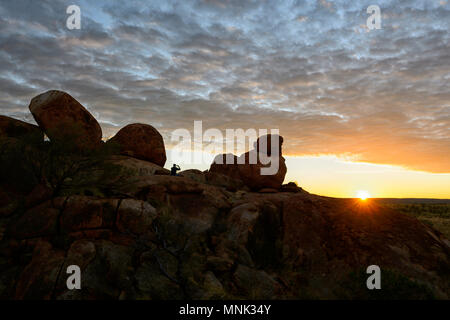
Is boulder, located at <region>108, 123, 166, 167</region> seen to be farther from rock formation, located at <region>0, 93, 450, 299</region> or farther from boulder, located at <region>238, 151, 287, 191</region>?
rock formation, located at <region>0, 93, 450, 299</region>

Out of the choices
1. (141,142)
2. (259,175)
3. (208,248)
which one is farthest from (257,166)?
(208,248)

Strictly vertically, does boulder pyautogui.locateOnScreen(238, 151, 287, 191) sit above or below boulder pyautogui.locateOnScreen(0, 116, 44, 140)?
below

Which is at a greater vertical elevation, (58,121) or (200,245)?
(58,121)

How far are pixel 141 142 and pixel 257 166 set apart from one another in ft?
33.9

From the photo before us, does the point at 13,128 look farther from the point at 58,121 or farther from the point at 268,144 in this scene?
the point at 268,144

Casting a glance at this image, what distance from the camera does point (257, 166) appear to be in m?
26.2

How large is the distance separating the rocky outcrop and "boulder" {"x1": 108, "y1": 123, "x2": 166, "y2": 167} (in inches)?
244

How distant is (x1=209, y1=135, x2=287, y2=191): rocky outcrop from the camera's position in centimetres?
2578

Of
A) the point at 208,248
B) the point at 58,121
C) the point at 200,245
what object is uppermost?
the point at 58,121

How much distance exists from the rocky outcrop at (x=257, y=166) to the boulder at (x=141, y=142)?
621 centimetres

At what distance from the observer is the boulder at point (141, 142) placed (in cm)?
2344

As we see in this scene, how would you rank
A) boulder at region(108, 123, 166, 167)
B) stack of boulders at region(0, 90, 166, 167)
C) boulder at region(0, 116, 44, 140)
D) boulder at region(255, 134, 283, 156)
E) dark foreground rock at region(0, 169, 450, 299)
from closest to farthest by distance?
dark foreground rock at region(0, 169, 450, 299) < stack of boulders at region(0, 90, 166, 167) < boulder at region(0, 116, 44, 140) < boulder at region(108, 123, 166, 167) < boulder at region(255, 134, 283, 156)

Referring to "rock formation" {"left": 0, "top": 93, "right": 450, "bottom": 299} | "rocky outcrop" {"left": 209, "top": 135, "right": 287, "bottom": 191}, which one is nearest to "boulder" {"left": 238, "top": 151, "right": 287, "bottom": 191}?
"rocky outcrop" {"left": 209, "top": 135, "right": 287, "bottom": 191}
